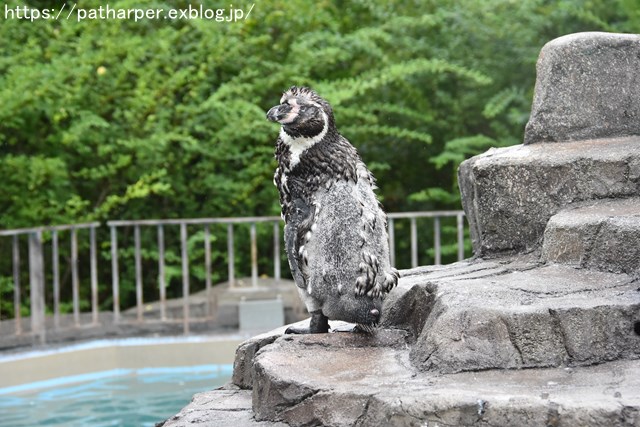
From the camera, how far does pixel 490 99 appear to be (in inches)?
408

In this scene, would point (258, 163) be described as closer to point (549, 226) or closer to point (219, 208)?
point (219, 208)

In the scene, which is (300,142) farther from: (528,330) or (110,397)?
(110,397)

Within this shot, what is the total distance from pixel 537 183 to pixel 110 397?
12.6 feet

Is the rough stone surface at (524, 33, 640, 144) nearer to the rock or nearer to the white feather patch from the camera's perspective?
the white feather patch

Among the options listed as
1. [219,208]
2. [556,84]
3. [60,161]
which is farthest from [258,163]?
[556,84]

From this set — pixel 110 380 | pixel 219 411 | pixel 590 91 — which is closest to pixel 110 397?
pixel 110 380

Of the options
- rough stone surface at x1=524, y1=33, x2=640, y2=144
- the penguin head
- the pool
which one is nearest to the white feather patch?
the penguin head

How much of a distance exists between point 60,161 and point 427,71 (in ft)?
12.6

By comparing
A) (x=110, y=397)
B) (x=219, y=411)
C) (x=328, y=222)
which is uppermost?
(x=328, y=222)

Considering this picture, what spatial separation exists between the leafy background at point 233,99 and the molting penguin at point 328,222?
518 cm

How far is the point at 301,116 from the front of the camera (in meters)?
4.28

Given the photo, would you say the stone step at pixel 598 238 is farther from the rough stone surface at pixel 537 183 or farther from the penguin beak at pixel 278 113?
the penguin beak at pixel 278 113

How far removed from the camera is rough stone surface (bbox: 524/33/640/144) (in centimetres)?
512

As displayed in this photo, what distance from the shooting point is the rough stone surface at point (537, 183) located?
15.3 ft
